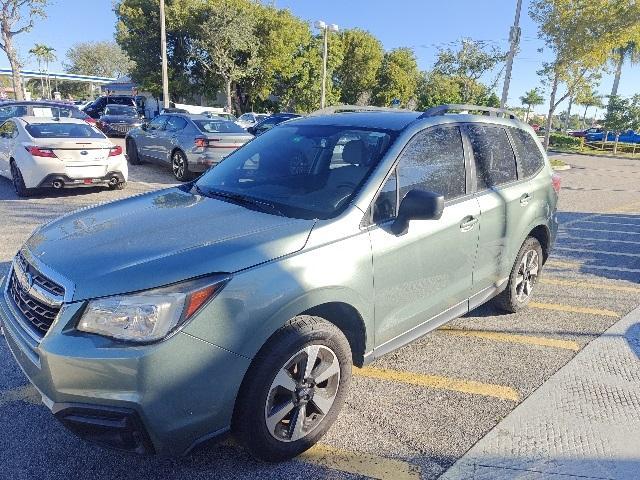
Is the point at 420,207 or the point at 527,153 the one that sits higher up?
the point at 527,153

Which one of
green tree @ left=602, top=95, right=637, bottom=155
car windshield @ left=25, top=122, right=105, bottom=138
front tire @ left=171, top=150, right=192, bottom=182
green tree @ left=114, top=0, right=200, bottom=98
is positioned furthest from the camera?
green tree @ left=114, top=0, right=200, bottom=98

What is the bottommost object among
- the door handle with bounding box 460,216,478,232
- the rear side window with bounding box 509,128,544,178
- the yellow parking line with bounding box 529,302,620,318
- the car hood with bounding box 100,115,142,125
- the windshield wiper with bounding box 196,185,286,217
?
the yellow parking line with bounding box 529,302,620,318

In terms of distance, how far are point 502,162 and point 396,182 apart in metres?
1.45

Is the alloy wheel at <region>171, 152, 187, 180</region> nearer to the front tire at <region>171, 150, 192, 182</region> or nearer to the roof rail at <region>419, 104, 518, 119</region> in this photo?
the front tire at <region>171, 150, 192, 182</region>

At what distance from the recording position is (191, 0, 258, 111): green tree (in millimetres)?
31484

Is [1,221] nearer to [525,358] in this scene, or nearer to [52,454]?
[52,454]

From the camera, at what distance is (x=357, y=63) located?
4678 cm

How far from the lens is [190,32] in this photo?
109 feet

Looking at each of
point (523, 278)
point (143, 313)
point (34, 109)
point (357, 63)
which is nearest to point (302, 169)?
point (143, 313)

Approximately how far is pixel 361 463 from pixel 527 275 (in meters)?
2.68

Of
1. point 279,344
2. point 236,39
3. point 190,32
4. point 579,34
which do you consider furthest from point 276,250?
point 190,32

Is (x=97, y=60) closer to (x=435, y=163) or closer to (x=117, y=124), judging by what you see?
→ (x=117, y=124)

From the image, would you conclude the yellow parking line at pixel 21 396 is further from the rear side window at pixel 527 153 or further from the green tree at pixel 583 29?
the green tree at pixel 583 29

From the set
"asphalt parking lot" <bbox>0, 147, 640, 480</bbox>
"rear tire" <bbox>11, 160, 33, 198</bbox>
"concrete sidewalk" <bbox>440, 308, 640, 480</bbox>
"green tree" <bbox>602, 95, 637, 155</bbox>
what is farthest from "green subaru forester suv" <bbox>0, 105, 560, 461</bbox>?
"green tree" <bbox>602, 95, 637, 155</bbox>
